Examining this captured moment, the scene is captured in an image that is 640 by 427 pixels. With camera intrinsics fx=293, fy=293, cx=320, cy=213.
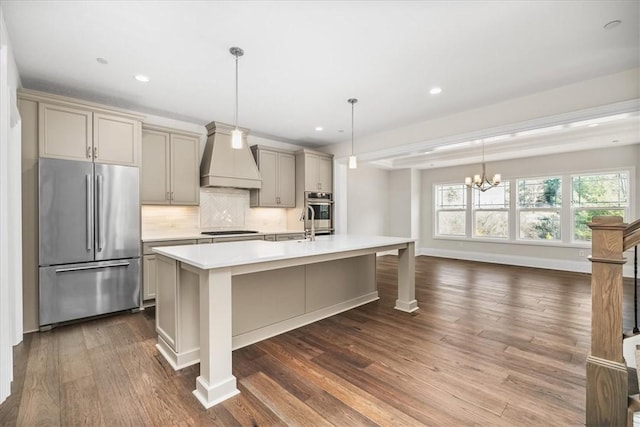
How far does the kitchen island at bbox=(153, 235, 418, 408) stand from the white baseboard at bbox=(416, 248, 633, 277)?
14.9 ft

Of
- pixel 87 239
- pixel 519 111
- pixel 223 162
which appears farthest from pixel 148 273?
pixel 519 111

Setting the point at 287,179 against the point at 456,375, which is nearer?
the point at 456,375

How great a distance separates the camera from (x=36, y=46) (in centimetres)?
255

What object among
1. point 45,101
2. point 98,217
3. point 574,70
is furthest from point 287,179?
point 574,70

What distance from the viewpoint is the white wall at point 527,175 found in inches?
224

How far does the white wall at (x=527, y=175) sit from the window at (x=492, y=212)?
281mm

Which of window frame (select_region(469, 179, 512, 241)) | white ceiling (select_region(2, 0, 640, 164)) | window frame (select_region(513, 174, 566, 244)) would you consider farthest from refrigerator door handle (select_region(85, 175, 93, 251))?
window frame (select_region(513, 174, 566, 244))

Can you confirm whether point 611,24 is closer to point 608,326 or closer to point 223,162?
point 608,326

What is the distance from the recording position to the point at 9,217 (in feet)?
8.38

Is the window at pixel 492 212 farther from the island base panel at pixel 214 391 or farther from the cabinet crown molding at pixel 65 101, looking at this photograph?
the cabinet crown molding at pixel 65 101

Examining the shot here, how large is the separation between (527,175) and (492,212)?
1141mm

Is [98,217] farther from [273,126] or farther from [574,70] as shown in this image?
[574,70]

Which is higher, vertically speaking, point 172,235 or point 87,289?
point 172,235

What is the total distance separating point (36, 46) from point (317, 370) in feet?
11.9
